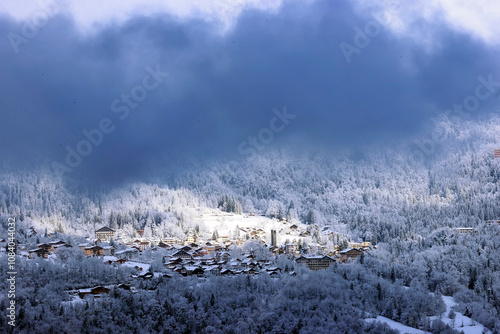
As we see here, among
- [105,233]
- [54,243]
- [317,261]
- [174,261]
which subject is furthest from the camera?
[105,233]

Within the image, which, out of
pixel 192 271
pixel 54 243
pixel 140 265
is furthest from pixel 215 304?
pixel 54 243

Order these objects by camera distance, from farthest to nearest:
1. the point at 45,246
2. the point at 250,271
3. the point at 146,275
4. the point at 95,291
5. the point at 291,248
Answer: the point at 291,248 → the point at 250,271 → the point at 45,246 → the point at 146,275 → the point at 95,291

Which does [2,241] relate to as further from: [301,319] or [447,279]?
[447,279]

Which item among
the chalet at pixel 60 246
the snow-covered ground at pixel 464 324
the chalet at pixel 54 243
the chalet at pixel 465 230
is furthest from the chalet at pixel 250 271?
the chalet at pixel 465 230

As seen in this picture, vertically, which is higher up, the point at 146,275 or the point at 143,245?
the point at 143,245

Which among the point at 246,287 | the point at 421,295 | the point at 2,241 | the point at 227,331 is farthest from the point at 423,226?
the point at 2,241

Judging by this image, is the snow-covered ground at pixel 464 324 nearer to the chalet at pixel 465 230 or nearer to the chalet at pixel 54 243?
the chalet at pixel 465 230

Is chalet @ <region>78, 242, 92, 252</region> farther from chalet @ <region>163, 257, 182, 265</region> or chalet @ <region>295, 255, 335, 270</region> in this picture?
chalet @ <region>295, 255, 335, 270</region>

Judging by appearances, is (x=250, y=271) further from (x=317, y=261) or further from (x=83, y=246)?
(x=83, y=246)
